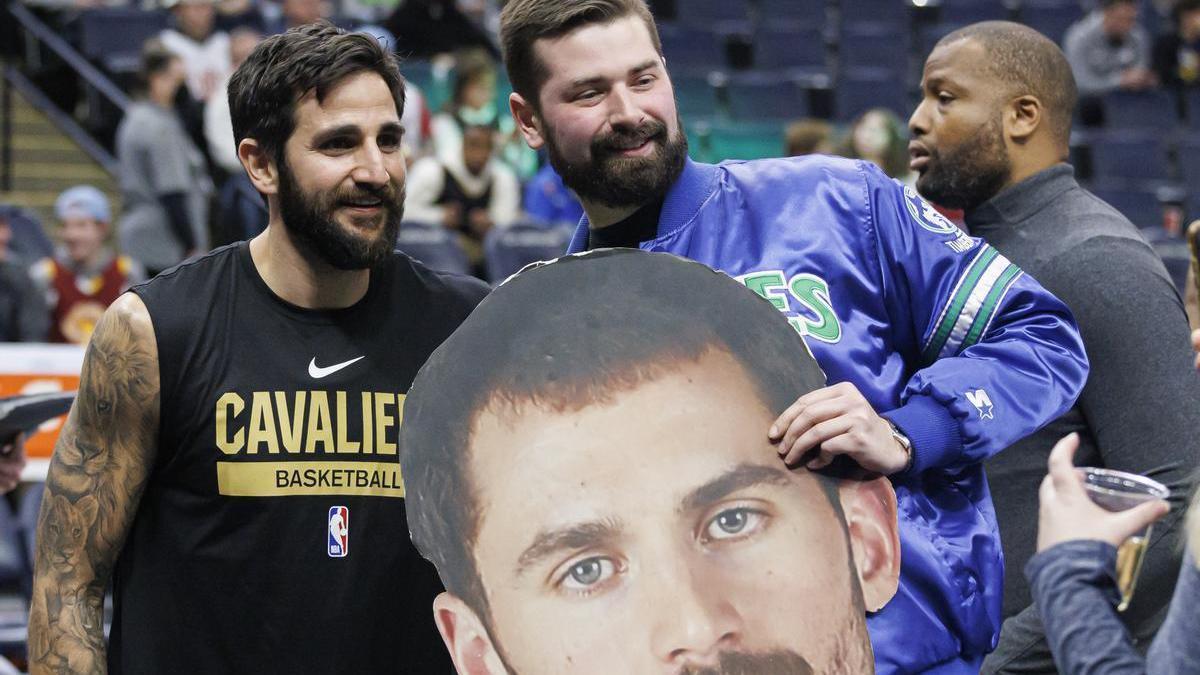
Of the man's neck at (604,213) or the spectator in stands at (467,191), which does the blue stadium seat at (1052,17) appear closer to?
the spectator in stands at (467,191)

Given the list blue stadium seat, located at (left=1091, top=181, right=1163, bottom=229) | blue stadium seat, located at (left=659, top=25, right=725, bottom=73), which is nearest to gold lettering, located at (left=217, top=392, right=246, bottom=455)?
blue stadium seat, located at (left=1091, top=181, right=1163, bottom=229)

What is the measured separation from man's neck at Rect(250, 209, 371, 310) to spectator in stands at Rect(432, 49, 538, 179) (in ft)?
20.1

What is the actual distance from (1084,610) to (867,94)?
34.4 ft

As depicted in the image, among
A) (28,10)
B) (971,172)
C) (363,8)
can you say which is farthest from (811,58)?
(971,172)

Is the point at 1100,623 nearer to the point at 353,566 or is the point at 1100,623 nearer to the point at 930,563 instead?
the point at 930,563

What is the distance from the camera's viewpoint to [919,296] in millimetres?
2416

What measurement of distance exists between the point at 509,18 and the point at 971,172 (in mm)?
1192

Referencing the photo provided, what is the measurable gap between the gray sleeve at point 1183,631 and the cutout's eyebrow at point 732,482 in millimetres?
531

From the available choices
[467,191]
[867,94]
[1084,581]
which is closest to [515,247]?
[467,191]

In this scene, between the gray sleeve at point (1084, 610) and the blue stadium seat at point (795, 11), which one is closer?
the gray sleeve at point (1084, 610)

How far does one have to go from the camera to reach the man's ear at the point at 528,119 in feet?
8.83

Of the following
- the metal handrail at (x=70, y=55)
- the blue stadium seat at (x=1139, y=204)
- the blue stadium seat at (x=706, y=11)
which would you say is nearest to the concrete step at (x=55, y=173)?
the metal handrail at (x=70, y=55)

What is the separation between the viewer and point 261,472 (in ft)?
9.13

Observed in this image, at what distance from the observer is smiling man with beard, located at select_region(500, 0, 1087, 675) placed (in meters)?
2.22
